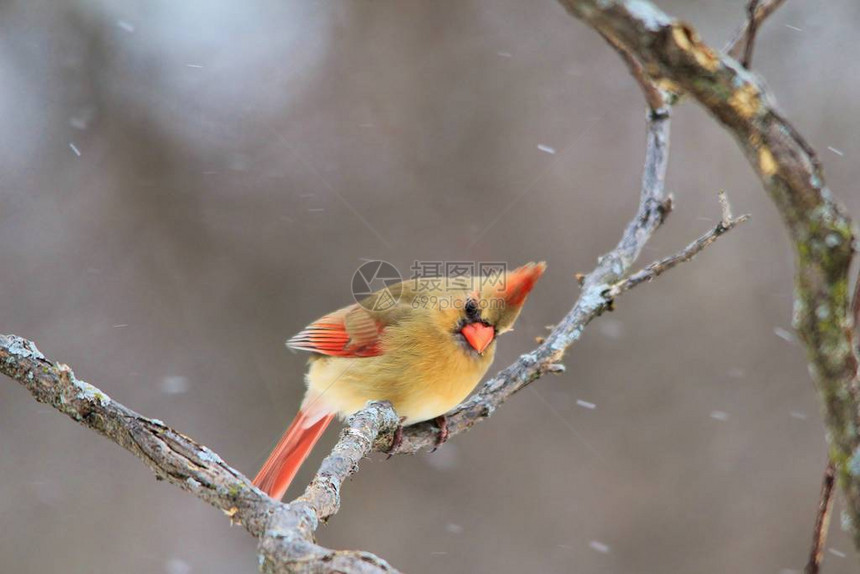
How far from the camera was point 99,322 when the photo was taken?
3.98 m

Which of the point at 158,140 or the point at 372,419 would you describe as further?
the point at 158,140

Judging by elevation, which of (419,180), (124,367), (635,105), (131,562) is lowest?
(131,562)

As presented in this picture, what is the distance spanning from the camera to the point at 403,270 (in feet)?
13.0

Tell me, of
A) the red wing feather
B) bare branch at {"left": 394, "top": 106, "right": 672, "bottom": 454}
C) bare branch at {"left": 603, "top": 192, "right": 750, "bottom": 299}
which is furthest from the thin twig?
the red wing feather

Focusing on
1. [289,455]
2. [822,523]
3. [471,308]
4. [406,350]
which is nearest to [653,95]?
[471,308]

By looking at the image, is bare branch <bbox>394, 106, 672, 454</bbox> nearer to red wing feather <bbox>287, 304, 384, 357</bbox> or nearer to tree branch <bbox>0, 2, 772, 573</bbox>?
tree branch <bbox>0, 2, 772, 573</bbox>

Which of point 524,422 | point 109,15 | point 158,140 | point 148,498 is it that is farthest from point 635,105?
point 148,498

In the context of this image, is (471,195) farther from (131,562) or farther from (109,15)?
(131,562)

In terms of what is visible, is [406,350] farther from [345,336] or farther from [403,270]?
[403,270]

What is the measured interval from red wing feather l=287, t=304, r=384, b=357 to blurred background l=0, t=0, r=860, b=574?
116 cm

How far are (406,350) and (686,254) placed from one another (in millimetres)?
935

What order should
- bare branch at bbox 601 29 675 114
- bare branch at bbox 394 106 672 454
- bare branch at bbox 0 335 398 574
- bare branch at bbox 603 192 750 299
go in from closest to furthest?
bare branch at bbox 0 335 398 574, bare branch at bbox 603 192 750 299, bare branch at bbox 394 106 672 454, bare branch at bbox 601 29 675 114

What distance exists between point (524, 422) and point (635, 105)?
72.2 inches

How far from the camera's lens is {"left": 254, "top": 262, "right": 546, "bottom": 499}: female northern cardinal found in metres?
2.37
